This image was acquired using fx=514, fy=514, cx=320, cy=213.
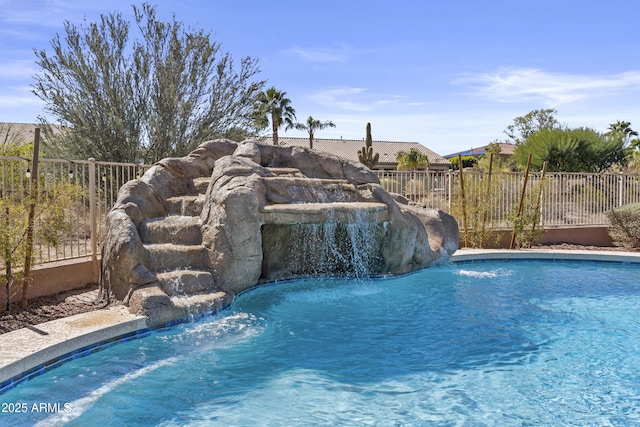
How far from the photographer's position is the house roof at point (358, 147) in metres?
41.8

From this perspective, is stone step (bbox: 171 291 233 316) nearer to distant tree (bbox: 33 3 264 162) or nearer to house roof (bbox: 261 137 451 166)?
distant tree (bbox: 33 3 264 162)

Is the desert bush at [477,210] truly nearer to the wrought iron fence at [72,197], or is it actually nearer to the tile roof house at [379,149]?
the wrought iron fence at [72,197]

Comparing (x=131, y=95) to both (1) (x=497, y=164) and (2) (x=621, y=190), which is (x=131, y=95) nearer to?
(2) (x=621, y=190)

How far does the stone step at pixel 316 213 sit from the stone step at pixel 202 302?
1.30 meters

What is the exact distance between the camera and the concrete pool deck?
176 inches

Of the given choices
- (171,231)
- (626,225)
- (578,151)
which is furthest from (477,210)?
(578,151)

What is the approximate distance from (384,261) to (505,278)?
2.30m

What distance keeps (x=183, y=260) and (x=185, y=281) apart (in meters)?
0.46

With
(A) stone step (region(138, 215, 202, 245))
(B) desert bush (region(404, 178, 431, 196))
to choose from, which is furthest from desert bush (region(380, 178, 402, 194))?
(A) stone step (region(138, 215, 202, 245))

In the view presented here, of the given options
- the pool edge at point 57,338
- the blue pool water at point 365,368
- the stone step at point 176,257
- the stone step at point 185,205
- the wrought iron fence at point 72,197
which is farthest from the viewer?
the stone step at point 185,205

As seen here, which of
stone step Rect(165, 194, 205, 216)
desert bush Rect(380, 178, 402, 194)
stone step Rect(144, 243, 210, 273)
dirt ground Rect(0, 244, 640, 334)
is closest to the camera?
dirt ground Rect(0, 244, 640, 334)

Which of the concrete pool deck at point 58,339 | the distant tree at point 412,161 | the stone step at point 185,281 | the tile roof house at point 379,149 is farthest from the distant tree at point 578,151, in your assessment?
the concrete pool deck at point 58,339

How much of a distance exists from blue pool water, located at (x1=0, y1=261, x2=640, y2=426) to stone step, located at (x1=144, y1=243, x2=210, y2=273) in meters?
0.79

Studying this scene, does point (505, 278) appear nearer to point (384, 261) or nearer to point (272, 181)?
point (384, 261)
